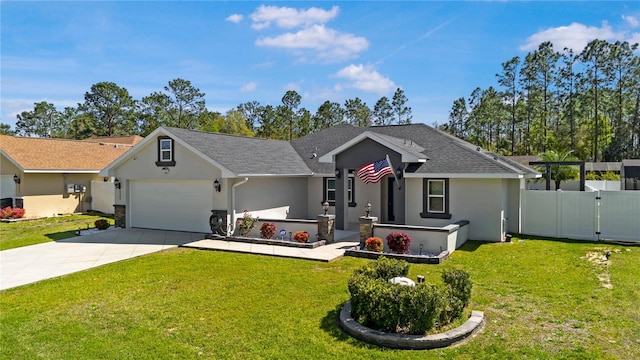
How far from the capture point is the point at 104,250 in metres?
13.0

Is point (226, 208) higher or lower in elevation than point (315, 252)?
higher

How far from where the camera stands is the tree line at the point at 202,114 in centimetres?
5434

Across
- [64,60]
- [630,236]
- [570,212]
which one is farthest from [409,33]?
[64,60]

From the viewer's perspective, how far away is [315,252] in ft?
40.5

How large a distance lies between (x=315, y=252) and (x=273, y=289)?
12.6 ft

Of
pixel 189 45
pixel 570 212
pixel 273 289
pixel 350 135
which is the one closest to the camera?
pixel 273 289

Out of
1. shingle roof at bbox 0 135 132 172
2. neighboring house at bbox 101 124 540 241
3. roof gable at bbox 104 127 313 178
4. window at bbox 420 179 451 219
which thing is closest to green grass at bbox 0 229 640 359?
neighboring house at bbox 101 124 540 241

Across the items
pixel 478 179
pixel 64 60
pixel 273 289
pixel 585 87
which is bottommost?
pixel 273 289

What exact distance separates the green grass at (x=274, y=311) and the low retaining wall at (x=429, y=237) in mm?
883

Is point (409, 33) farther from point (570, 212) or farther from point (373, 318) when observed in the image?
point (373, 318)

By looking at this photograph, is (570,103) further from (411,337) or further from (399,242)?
(411,337)

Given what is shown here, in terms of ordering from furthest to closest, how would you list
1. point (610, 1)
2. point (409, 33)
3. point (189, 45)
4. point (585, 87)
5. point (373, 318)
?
1. point (585, 87)
2. point (189, 45)
3. point (409, 33)
4. point (610, 1)
5. point (373, 318)

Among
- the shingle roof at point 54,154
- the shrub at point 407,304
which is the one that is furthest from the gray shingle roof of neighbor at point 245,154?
the shingle roof at point 54,154

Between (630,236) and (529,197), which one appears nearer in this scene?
(630,236)
